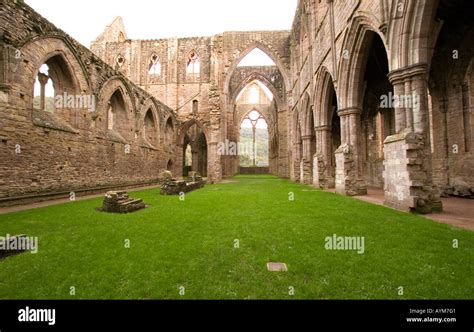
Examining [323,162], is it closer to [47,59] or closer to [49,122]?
[49,122]

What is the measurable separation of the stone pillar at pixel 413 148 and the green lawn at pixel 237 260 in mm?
943

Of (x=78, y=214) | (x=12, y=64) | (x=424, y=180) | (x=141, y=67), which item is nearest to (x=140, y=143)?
(x=12, y=64)

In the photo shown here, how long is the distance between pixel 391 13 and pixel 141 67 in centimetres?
2768

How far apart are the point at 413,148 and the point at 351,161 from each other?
4.15 metres

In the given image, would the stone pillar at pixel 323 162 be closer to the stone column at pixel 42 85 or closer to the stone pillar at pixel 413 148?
the stone pillar at pixel 413 148

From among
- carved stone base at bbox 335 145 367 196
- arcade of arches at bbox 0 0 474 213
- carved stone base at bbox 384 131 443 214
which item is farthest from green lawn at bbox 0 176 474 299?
carved stone base at bbox 335 145 367 196

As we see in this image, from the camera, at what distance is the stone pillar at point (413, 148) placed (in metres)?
6.33

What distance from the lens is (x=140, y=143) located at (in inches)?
714

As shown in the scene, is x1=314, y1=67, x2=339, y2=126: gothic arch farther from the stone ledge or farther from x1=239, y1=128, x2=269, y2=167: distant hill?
x1=239, y1=128, x2=269, y2=167: distant hill

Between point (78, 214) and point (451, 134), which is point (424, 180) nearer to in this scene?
point (451, 134)

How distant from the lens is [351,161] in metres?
10.4

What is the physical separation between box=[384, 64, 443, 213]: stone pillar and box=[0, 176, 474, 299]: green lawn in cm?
94

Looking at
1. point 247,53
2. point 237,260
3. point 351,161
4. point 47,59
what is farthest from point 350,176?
point 247,53
